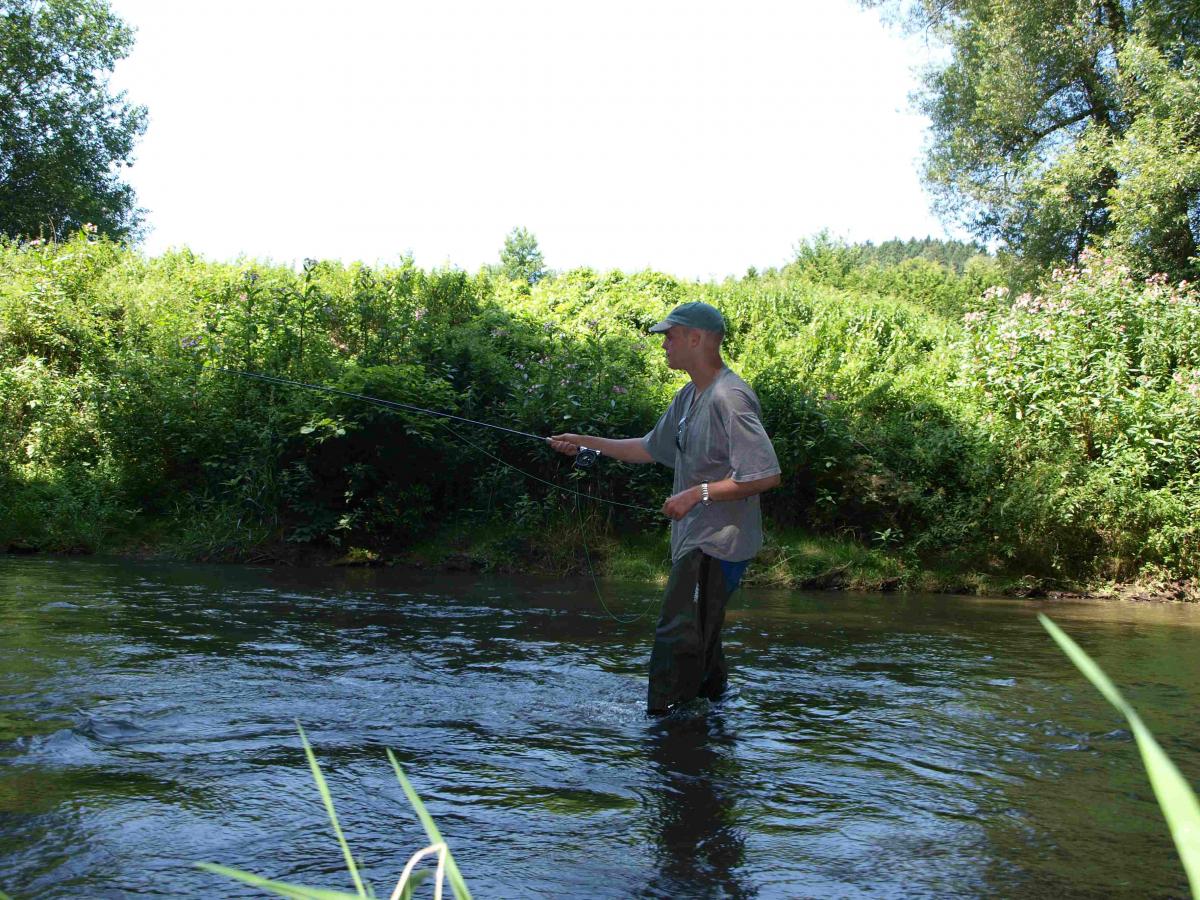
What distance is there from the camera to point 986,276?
104ft

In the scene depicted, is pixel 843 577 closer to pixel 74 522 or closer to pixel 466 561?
pixel 466 561

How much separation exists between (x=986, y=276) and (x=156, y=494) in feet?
82.2

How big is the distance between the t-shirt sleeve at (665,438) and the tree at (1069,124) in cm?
1433

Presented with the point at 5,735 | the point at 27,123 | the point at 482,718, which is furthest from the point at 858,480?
the point at 27,123

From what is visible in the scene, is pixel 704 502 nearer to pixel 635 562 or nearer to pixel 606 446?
pixel 606 446

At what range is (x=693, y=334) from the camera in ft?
18.5

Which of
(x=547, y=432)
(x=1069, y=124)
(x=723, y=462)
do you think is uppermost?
(x=1069, y=124)

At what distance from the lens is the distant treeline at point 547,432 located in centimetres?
1234

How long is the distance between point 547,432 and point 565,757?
27.4 feet

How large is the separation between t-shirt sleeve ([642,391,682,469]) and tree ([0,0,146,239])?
31.0 m

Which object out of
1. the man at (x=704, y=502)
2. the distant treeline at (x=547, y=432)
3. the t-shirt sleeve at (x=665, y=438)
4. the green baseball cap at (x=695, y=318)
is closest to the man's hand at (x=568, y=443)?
the t-shirt sleeve at (x=665, y=438)

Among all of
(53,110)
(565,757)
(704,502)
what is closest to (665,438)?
(704,502)

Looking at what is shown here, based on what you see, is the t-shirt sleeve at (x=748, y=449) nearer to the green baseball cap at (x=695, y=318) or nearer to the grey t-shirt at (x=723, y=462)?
the grey t-shirt at (x=723, y=462)

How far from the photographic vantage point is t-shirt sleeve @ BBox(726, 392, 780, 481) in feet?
17.5
